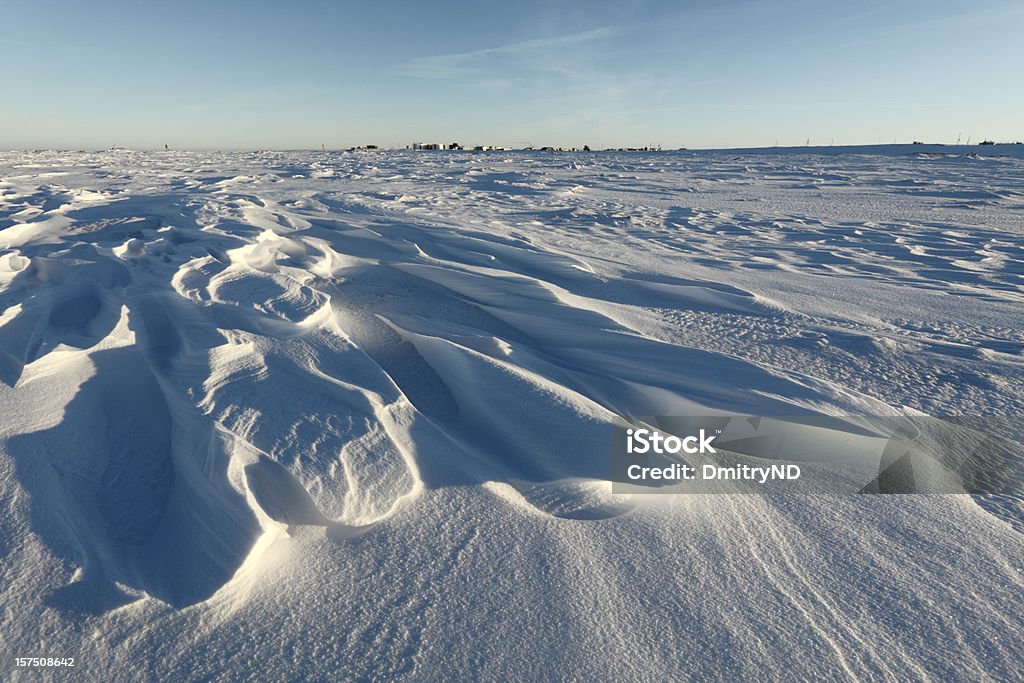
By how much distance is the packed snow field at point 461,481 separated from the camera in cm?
94

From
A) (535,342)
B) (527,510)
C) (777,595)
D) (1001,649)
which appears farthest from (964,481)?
(535,342)

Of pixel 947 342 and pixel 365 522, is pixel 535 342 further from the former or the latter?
pixel 947 342

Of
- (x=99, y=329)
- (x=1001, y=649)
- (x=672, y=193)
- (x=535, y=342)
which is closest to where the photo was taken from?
(x=1001, y=649)

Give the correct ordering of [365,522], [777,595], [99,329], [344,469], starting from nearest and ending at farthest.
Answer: [777,595] < [365,522] < [344,469] < [99,329]

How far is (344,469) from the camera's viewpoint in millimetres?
1318

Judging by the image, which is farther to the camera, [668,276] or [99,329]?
[668,276]

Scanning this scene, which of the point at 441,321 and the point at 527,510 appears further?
the point at 441,321

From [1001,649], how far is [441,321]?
7.04 feet

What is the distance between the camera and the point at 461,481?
1.34 m

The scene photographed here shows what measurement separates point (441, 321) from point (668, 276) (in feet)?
5.45

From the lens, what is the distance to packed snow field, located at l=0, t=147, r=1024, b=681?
3.08 feet

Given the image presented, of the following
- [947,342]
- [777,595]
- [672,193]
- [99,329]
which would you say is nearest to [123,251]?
[99,329]

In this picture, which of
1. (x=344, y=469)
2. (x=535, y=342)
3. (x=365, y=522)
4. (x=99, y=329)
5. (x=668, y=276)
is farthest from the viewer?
(x=668, y=276)

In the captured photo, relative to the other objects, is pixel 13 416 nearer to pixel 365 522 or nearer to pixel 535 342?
pixel 365 522
